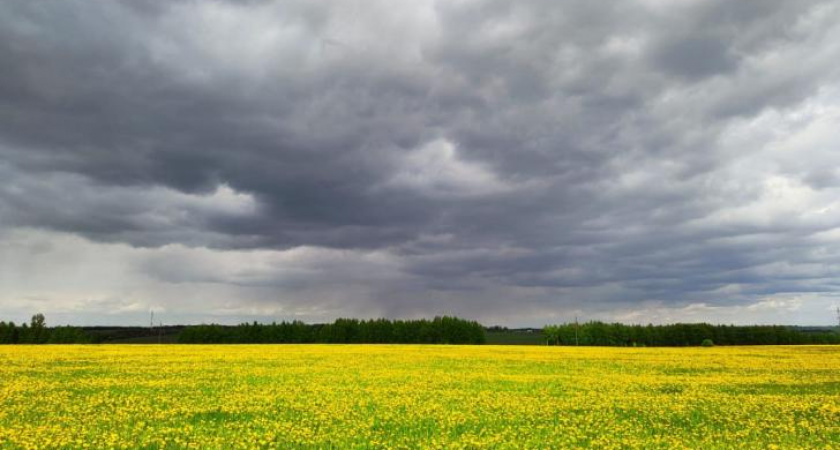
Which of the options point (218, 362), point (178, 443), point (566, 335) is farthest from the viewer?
point (566, 335)

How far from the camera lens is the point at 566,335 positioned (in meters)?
131

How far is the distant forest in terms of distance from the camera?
114 meters

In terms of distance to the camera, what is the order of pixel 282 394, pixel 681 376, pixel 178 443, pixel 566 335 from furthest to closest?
pixel 566 335
pixel 681 376
pixel 282 394
pixel 178 443

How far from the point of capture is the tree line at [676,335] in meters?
119

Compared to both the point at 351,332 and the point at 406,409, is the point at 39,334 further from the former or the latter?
the point at 406,409

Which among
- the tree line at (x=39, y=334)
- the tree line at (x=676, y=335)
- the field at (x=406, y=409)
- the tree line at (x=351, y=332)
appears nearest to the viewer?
the field at (x=406, y=409)

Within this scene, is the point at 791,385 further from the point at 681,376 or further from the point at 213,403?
the point at 213,403

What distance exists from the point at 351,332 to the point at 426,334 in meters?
20.0

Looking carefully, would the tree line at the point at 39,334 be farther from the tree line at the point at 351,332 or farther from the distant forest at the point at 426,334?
the tree line at the point at 351,332

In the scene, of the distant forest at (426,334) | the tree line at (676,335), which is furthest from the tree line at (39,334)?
the tree line at (676,335)

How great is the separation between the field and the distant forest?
290ft

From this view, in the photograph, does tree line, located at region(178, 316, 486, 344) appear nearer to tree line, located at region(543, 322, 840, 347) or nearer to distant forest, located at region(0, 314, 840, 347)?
distant forest, located at region(0, 314, 840, 347)

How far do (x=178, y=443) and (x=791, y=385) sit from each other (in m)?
31.5

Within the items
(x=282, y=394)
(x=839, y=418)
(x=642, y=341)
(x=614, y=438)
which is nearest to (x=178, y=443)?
(x=282, y=394)
